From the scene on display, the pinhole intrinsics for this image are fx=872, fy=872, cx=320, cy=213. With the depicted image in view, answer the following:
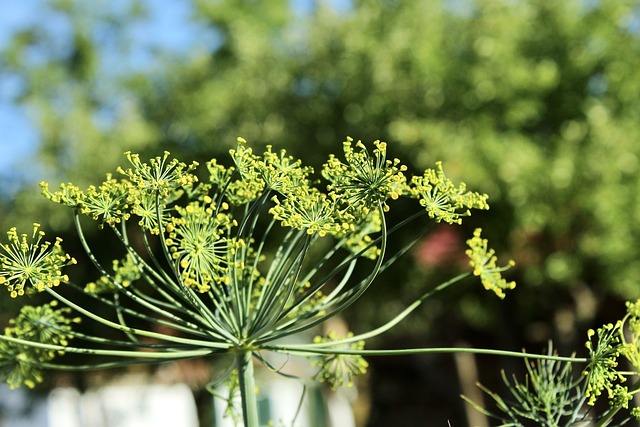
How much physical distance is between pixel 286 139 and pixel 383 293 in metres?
3.79

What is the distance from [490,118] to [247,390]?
1276 cm

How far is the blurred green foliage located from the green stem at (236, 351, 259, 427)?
11.3 metres

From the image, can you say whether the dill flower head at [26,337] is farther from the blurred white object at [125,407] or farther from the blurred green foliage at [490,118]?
the blurred white object at [125,407]

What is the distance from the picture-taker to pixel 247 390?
3.00 meters

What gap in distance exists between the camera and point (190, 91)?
2280cm

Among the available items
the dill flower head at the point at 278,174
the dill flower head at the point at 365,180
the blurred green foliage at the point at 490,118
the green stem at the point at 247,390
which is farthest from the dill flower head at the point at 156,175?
the blurred green foliage at the point at 490,118

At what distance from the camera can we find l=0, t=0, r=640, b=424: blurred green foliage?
46.4ft

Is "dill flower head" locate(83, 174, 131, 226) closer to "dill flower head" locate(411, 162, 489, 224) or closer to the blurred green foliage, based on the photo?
"dill flower head" locate(411, 162, 489, 224)

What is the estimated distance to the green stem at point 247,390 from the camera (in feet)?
9.64

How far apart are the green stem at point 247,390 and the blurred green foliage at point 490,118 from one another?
443 inches

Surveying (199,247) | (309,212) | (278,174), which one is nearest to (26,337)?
(199,247)

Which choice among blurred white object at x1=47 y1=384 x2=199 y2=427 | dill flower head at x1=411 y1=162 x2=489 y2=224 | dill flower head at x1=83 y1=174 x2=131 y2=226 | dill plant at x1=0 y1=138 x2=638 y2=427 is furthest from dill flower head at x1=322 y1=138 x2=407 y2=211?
blurred white object at x1=47 y1=384 x2=199 y2=427

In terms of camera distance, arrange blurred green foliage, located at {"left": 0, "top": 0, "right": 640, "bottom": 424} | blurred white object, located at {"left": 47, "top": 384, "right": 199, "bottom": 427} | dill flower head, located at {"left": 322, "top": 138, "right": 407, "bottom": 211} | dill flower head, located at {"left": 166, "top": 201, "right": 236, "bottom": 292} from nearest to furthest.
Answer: dill flower head, located at {"left": 322, "top": 138, "right": 407, "bottom": 211} → dill flower head, located at {"left": 166, "top": 201, "right": 236, "bottom": 292} → blurred green foliage, located at {"left": 0, "top": 0, "right": 640, "bottom": 424} → blurred white object, located at {"left": 47, "top": 384, "right": 199, "bottom": 427}

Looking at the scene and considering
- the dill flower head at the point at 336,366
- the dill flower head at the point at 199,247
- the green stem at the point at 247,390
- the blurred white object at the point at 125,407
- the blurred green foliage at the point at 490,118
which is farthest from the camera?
the blurred white object at the point at 125,407
